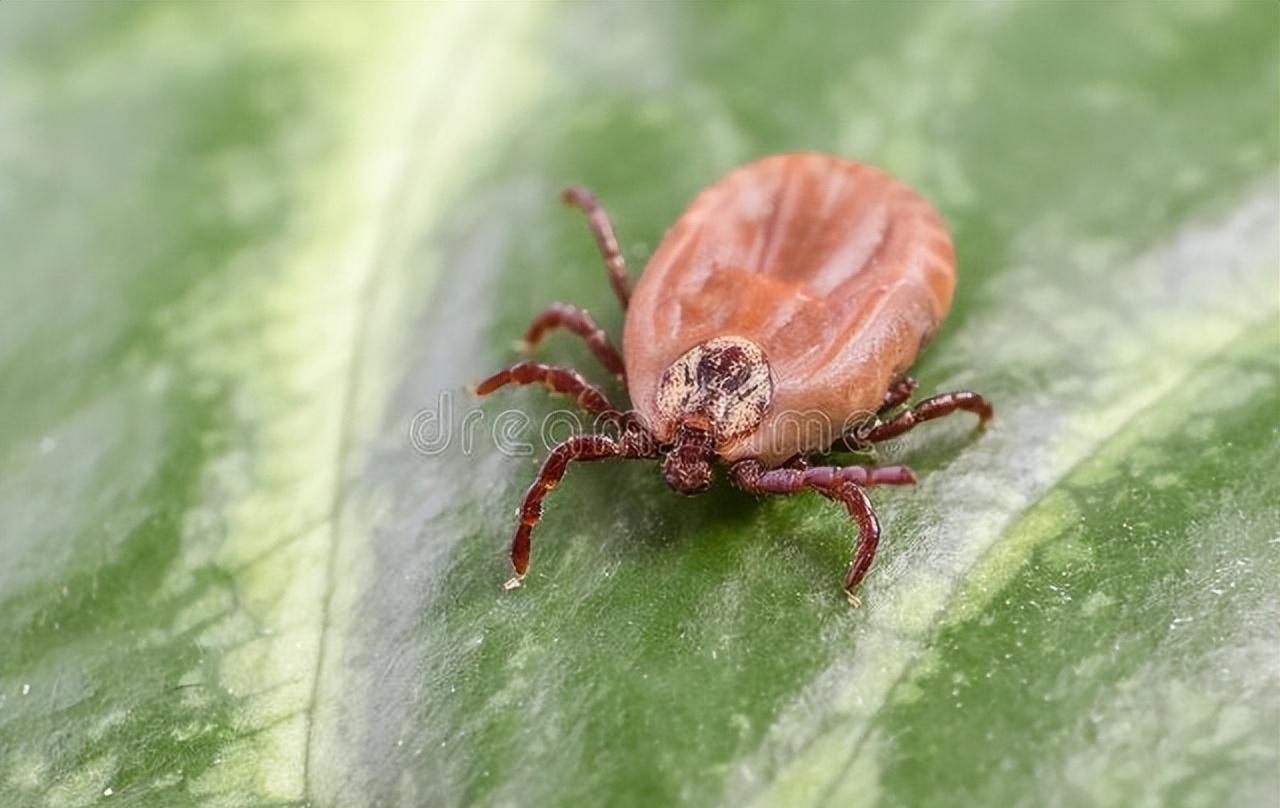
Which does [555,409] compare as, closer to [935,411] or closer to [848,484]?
[848,484]

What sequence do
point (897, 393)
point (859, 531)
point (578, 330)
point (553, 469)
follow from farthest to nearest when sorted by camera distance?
point (578, 330), point (897, 393), point (553, 469), point (859, 531)

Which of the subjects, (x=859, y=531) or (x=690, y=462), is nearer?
(x=859, y=531)

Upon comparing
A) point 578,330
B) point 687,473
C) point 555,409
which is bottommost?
point 687,473

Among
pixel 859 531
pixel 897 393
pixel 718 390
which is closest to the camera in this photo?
pixel 859 531

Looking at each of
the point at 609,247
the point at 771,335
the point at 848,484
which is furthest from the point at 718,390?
the point at 609,247

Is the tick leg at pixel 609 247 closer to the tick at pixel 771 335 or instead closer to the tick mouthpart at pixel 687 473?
the tick at pixel 771 335

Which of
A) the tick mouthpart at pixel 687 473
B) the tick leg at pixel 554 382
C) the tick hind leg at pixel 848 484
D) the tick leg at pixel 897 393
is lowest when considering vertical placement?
the tick leg at pixel 897 393

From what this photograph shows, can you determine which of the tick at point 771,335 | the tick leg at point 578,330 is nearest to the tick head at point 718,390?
the tick at point 771,335

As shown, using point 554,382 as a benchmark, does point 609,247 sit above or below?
above
